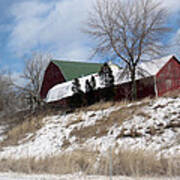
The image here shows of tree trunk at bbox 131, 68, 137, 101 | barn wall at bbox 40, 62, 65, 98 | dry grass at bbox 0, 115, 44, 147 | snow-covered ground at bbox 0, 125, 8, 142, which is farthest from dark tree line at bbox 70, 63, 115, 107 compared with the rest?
barn wall at bbox 40, 62, 65, 98

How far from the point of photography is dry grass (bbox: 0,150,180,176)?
324 inches

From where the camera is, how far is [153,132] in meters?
14.0

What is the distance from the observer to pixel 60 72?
134 ft

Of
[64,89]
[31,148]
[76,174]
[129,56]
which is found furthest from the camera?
[64,89]

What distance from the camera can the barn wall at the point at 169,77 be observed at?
80.7 feet

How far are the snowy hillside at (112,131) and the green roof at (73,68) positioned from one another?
18335 millimetres

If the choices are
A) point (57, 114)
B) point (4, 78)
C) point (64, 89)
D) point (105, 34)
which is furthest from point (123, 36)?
point (4, 78)

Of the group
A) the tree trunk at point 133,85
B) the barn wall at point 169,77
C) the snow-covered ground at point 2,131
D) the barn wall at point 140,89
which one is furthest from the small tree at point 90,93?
the snow-covered ground at point 2,131

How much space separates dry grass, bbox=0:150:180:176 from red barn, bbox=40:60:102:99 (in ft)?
95.0

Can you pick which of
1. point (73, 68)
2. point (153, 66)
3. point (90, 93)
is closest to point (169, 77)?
point (153, 66)

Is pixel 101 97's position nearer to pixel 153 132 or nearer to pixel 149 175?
pixel 153 132

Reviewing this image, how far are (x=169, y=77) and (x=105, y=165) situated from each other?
1848 centimetres

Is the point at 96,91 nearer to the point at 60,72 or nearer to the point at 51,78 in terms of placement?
the point at 60,72

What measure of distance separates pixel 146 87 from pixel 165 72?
2.42 metres
